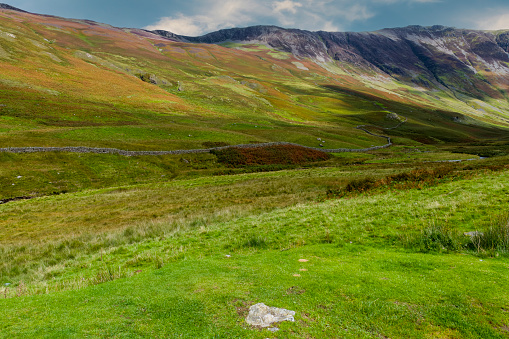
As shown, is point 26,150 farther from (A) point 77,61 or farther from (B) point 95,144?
(A) point 77,61

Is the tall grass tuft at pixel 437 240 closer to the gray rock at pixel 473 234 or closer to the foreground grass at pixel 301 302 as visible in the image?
the gray rock at pixel 473 234

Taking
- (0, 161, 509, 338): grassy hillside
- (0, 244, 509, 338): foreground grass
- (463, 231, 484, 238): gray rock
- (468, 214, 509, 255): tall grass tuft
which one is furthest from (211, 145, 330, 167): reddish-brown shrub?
(0, 244, 509, 338): foreground grass

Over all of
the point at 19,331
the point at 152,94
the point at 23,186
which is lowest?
the point at 23,186

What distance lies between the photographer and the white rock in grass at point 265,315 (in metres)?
6.64

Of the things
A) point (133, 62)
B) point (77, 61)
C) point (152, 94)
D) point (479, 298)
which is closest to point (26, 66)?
point (77, 61)

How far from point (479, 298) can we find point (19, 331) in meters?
12.0

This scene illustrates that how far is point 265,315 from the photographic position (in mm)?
6895

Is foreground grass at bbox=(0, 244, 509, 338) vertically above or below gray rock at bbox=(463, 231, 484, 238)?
below

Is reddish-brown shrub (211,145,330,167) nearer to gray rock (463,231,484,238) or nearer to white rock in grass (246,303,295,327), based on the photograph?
gray rock (463,231,484,238)

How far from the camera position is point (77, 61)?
411 feet

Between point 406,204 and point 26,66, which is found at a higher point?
point 26,66

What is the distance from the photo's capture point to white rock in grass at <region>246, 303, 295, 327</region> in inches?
262

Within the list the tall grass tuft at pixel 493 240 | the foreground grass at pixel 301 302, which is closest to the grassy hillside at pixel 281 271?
the foreground grass at pixel 301 302

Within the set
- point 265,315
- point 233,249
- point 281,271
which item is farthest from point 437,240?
point 233,249
